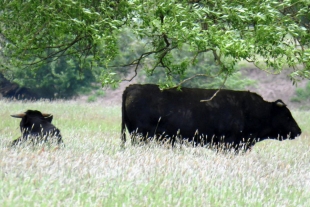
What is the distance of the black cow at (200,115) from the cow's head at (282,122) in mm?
24

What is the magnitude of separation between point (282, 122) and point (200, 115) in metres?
2.54

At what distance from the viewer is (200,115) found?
47.2 feet

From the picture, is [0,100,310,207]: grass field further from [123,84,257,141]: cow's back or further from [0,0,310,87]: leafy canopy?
[123,84,257,141]: cow's back

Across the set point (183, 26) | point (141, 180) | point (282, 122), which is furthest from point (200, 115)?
point (141, 180)

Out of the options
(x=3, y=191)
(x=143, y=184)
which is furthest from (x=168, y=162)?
(x=3, y=191)

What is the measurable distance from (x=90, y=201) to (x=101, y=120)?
54.1ft

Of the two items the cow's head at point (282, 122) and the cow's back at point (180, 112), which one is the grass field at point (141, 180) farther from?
the cow's head at point (282, 122)

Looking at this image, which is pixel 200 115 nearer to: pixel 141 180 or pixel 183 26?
pixel 183 26

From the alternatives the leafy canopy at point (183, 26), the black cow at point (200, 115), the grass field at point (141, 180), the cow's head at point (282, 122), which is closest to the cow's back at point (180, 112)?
the black cow at point (200, 115)

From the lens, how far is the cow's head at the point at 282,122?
15.7 m

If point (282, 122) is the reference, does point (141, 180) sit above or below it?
above

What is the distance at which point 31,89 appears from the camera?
46781 millimetres

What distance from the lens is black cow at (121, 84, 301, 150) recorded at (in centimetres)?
1395

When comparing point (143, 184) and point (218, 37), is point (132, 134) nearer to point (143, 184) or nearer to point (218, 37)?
point (218, 37)
